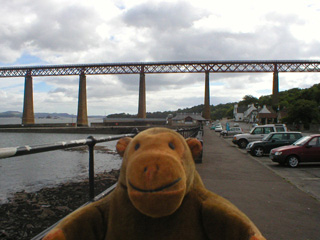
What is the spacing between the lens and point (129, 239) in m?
1.59

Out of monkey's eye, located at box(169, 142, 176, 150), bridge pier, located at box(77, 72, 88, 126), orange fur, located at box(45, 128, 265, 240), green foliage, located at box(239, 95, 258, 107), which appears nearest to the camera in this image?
orange fur, located at box(45, 128, 265, 240)

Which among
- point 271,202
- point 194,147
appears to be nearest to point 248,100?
point 271,202

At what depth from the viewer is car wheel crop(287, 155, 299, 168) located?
11344 millimetres

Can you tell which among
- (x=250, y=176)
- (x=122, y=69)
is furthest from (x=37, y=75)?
(x=250, y=176)

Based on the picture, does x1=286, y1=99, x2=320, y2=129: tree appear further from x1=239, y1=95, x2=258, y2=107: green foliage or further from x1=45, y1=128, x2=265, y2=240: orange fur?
x1=239, y1=95, x2=258, y2=107: green foliage

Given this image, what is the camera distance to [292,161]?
37.3 ft

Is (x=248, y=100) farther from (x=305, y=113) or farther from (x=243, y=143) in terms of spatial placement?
(x=243, y=143)

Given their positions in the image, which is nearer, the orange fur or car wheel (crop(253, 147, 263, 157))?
the orange fur

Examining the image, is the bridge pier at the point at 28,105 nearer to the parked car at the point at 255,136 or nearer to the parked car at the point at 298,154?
the parked car at the point at 255,136

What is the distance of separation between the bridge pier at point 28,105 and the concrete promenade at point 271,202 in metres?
79.2

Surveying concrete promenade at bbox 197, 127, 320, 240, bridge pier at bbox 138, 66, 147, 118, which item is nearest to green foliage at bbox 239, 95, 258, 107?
bridge pier at bbox 138, 66, 147, 118

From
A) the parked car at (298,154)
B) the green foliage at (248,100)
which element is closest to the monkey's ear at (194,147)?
the parked car at (298,154)

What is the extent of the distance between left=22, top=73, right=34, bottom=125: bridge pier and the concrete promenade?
79.2 metres

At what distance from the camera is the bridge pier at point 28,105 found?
7725cm
